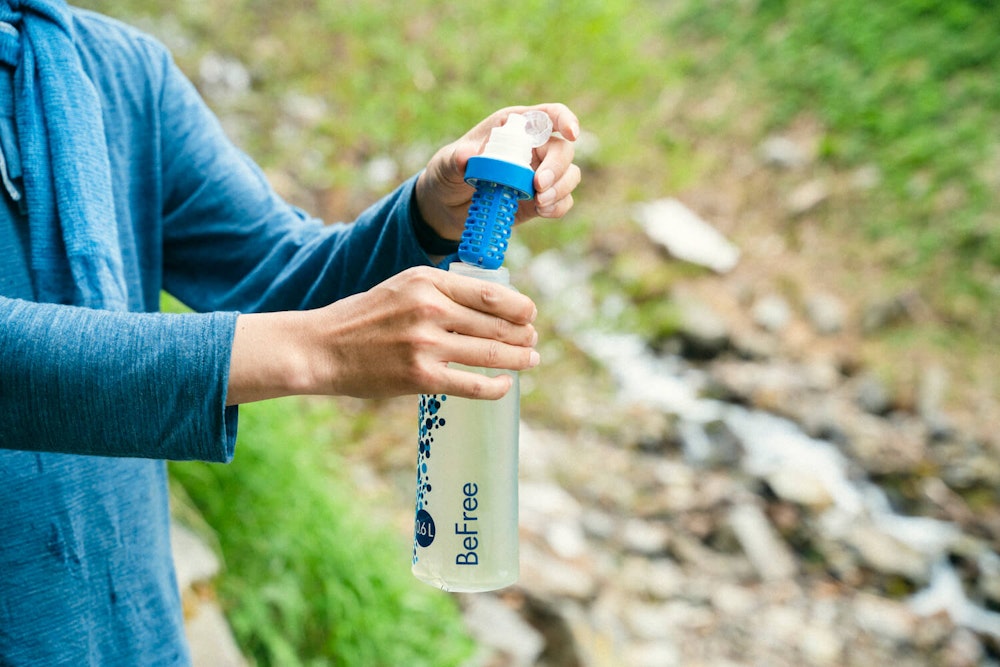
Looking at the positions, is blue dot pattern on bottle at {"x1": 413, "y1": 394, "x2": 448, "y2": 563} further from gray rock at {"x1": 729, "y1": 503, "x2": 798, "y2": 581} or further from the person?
gray rock at {"x1": 729, "y1": 503, "x2": 798, "y2": 581}

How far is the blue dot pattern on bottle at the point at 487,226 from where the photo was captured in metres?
0.90

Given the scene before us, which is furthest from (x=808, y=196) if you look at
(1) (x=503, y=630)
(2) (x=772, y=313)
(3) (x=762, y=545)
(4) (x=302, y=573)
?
(4) (x=302, y=573)

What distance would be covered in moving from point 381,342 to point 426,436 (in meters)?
0.26

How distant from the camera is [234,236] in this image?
1.26 meters

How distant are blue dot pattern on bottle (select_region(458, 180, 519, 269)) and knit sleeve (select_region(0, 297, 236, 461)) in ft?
0.88

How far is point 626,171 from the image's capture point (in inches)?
311

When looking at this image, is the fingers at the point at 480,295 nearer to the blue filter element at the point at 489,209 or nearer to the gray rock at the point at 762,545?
the blue filter element at the point at 489,209

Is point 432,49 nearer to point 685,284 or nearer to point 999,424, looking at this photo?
point 685,284

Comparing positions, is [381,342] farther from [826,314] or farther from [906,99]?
[906,99]

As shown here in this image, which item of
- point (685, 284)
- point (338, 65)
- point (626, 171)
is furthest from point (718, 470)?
point (338, 65)

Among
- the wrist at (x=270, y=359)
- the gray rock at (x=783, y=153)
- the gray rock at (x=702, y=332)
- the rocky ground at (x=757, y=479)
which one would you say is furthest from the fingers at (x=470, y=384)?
the gray rock at (x=783, y=153)

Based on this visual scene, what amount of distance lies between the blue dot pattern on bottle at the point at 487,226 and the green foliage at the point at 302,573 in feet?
5.82

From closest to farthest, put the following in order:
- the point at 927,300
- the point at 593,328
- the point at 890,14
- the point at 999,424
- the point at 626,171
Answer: the point at 999,424 < the point at 593,328 < the point at 927,300 < the point at 626,171 < the point at 890,14

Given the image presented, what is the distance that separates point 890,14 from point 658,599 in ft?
23.7
